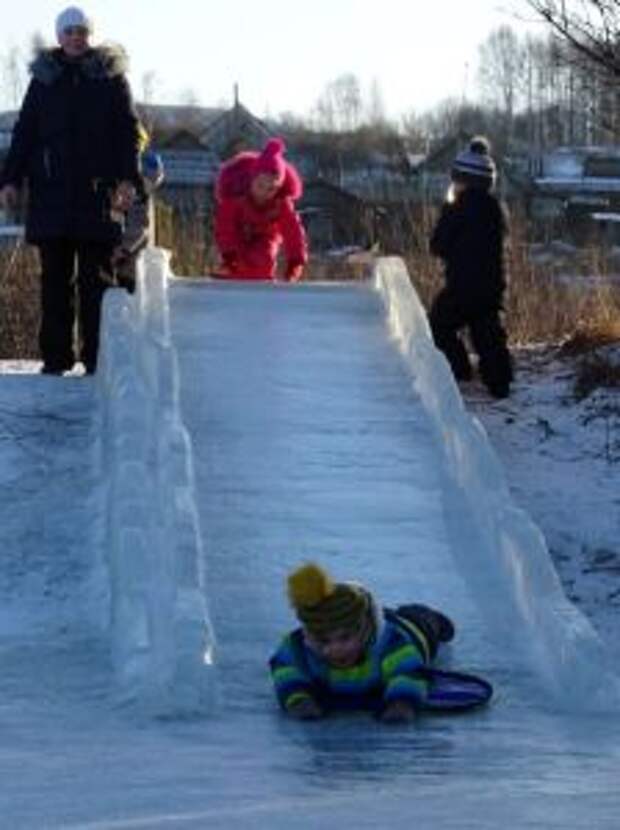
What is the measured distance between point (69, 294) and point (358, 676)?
5.32m

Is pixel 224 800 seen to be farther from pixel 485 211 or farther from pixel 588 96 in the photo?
pixel 588 96

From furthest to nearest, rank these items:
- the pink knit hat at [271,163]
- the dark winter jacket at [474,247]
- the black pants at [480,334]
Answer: the pink knit hat at [271,163], the dark winter jacket at [474,247], the black pants at [480,334]

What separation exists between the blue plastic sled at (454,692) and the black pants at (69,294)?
5042mm

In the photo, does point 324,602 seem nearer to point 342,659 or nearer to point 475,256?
point 342,659

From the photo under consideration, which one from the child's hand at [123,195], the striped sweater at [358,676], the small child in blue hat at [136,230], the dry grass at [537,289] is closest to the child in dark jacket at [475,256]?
the small child in blue hat at [136,230]

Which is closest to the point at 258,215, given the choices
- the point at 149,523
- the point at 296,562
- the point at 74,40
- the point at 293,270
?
the point at 293,270

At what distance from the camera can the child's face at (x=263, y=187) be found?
44.5ft

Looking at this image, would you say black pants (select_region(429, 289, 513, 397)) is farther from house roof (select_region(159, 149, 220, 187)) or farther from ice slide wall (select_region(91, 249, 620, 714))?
house roof (select_region(159, 149, 220, 187))

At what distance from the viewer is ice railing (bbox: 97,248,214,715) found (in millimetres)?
5945

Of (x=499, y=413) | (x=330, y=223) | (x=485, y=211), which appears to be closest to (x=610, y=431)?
(x=499, y=413)

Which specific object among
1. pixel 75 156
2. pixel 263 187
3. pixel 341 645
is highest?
pixel 75 156

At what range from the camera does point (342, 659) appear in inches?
231

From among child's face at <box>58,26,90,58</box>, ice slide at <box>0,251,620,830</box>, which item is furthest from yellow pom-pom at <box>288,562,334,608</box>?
child's face at <box>58,26,90,58</box>

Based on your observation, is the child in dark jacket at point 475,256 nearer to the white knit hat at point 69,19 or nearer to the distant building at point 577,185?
the white knit hat at point 69,19
